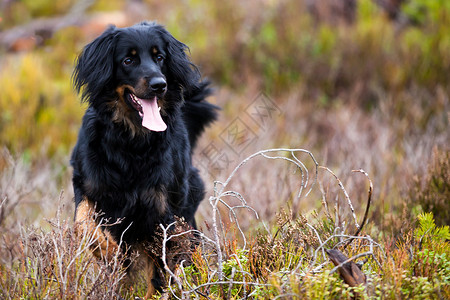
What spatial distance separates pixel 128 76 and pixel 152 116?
297 millimetres

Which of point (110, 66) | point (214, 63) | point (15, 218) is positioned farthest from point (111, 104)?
point (214, 63)

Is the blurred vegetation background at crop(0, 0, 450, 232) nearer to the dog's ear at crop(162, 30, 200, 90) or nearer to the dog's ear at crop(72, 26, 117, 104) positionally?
the dog's ear at crop(162, 30, 200, 90)

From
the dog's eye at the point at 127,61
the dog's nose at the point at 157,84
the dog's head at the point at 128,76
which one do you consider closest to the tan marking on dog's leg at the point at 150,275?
the dog's head at the point at 128,76

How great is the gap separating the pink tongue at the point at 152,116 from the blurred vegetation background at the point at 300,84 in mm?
1479

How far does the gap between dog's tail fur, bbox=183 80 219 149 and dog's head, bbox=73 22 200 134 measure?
2.25 ft

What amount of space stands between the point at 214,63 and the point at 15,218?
522cm

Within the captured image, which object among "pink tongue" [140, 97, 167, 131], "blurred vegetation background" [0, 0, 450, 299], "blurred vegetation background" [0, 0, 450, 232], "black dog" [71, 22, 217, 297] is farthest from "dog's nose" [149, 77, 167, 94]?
"blurred vegetation background" [0, 0, 450, 232]

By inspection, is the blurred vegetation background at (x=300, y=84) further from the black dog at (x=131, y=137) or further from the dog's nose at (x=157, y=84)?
the dog's nose at (x=157, y=84)

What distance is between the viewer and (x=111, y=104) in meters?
3.25

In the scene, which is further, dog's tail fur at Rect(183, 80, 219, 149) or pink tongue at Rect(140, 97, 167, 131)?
dog's tail fur at Rect(183, 80, 219, 149)

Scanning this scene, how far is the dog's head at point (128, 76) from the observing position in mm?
3168

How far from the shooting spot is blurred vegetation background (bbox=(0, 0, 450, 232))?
5371 millimetres

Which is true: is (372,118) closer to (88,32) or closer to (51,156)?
(51,156)

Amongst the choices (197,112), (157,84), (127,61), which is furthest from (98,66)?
(197,112)
